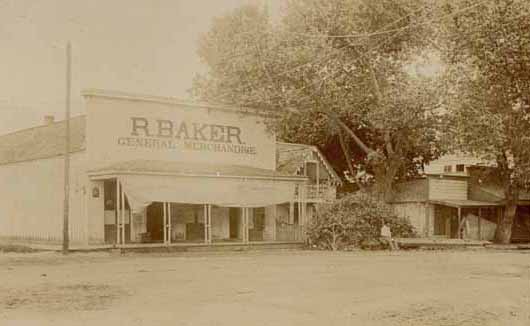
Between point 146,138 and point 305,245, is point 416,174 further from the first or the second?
point 146,138

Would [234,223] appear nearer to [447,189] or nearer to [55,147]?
[55,147]

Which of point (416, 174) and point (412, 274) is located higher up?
point (416, 174)

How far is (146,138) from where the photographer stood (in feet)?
99.0

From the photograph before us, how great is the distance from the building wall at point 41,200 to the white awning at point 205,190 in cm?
303

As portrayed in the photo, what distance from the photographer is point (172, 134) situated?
102 feet

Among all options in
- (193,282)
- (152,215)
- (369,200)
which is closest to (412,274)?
(193,282)

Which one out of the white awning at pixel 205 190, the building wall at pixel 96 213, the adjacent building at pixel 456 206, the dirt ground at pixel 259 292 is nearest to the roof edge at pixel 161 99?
the building wall at pixel 96 213

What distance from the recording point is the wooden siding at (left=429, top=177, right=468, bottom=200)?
40188mm

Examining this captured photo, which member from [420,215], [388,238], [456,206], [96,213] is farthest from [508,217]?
[96,213]

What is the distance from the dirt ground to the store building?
6597 millimetres

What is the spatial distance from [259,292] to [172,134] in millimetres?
17728

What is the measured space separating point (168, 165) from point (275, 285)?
14746 millimetres

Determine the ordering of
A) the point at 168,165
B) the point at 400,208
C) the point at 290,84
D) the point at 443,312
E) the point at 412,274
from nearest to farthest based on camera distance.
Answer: the point at 443,312, the point at 412,274, the point at 168,165, the point at 290,84, the point at 400,208

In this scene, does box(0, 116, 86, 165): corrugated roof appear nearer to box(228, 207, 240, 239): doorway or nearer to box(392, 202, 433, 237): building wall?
box(228, 207, 240, 239): doorway
